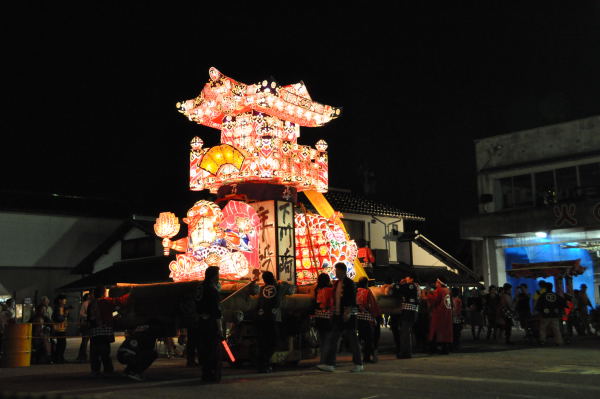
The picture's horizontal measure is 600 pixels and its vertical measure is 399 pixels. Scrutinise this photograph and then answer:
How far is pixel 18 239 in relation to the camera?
3362cm

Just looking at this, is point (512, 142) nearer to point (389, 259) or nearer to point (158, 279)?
point (389, 259)

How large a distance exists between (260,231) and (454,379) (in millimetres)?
7179

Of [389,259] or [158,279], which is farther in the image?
[389,259]

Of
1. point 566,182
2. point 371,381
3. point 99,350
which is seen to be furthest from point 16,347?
point 566,182

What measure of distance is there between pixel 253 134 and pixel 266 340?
628 cm

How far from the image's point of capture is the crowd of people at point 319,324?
10.3m

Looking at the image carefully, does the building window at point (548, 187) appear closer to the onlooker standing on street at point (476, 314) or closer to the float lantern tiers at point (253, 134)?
the onlooker standing on street at point (476, 314)

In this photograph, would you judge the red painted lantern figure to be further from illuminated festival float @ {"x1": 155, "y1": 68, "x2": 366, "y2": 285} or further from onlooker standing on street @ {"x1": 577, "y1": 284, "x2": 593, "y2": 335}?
onlooker standing on street @ {"x1": 577, "y1": 284, "x2": 593, "y2": 335}

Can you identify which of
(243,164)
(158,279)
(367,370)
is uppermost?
(243,164)

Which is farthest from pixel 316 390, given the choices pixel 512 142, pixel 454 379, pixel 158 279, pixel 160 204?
pixel 160 204

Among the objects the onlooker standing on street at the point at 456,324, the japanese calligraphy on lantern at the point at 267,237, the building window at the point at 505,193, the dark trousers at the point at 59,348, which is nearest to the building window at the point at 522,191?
the building window at the point at 505,193

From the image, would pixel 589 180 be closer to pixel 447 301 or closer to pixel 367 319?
pixel 447 301

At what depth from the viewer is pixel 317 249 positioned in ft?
54.9

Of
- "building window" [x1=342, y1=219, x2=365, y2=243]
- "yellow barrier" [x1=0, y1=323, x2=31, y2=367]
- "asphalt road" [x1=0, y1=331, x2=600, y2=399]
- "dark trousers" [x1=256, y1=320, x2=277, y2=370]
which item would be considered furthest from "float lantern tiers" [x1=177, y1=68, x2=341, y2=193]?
"building window" [x1=342, y1=219, x2=365, y2=243]
